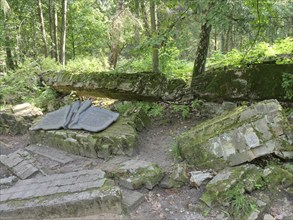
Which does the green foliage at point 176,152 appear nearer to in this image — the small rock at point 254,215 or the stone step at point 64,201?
the stone step at point 64,201

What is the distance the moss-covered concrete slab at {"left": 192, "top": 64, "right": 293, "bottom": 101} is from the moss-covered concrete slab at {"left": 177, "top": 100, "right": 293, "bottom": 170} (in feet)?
4.04

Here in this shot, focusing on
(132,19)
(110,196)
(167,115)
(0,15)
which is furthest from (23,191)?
(0,15)

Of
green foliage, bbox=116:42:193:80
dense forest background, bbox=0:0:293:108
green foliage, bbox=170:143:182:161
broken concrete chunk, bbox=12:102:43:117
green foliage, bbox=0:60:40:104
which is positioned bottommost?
green foliage, bbox=170:143:182:161

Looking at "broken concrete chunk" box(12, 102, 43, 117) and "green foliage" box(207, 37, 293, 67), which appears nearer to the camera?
"green foliage" box(207, 37, 293, 67)

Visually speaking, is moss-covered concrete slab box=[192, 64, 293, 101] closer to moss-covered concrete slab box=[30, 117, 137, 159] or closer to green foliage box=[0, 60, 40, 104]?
moss-covered concrete slab box=[30, 117, 137, 159]

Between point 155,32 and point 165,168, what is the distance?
11.0ft

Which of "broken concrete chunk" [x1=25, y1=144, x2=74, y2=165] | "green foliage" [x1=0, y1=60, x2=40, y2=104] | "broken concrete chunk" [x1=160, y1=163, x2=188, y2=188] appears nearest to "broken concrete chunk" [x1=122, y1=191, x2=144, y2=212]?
"broken concrete chunk" [x1=160, y1=163, x2=188, y2=188]

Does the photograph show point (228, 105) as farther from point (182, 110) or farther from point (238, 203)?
point (238, 203)

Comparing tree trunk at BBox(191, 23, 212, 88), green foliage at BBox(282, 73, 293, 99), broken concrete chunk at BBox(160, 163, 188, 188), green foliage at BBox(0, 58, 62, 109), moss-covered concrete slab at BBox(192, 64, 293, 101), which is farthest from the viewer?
green foliage at BBox(0, 58, 62, 109)

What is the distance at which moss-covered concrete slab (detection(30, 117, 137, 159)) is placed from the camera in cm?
533

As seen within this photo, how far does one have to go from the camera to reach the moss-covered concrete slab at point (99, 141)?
5328mm

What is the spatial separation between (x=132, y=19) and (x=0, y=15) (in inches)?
319

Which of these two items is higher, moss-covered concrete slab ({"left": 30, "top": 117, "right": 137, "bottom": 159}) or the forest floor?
moss-covered concrete slab ({"left": 30, "top": 117, "right": 137, "bottom": 159})

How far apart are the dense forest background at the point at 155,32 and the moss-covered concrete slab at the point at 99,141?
201 centimetres
